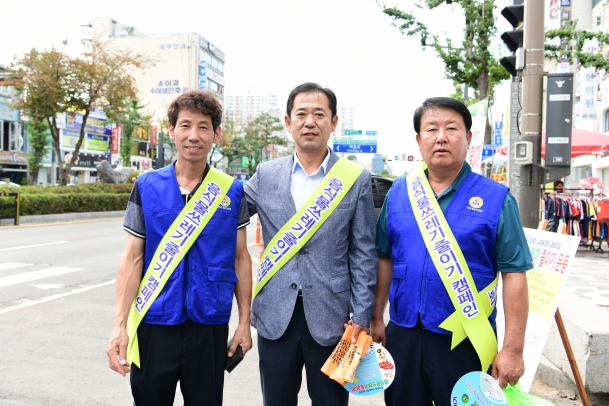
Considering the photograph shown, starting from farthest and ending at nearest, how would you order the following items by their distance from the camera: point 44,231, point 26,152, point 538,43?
point 26,152
point 44,231
point 538,43

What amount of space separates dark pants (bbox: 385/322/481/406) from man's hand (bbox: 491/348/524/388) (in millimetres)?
109

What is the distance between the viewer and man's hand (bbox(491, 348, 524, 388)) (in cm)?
227

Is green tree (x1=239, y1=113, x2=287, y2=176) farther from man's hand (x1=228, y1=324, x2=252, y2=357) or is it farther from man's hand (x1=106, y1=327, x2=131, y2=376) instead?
man's hand (x1=106, y1=327, x2=131, y2=376)

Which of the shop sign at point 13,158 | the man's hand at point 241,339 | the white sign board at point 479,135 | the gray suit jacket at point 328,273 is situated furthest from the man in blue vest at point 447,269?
the shop sign at point 13,158

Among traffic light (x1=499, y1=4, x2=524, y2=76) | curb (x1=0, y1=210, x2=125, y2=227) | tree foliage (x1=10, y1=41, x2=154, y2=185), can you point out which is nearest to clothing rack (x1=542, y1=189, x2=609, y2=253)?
traffic light (x1=499, y1=4, x2=524, y2=76)

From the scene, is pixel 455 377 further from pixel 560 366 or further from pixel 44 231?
pixel 44 231

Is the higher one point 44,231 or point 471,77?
point 471,77

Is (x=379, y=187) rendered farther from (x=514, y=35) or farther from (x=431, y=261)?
(x=431, y=261)

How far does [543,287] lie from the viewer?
11.1 feet

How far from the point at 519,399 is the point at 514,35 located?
173 inches

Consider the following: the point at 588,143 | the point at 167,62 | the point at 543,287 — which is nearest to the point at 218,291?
the point at 543,287

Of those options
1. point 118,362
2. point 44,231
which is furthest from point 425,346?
point 44,231

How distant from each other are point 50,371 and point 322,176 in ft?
10.1

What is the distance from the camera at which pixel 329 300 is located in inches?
95.8
